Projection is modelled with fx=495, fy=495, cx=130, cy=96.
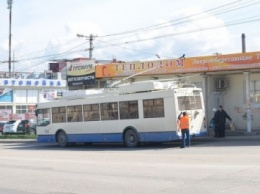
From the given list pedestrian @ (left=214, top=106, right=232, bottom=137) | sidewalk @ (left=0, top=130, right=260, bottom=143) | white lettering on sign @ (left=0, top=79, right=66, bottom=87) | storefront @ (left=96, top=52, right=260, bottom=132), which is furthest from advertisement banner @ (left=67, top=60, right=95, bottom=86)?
white lettering on sign @ (left=0, top=79, right=66, bottom=87)

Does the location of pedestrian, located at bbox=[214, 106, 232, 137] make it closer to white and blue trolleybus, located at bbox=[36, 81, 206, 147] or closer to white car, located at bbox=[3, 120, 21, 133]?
white and blue trolleybus, located at bbox=[36, 81, 206, 147]

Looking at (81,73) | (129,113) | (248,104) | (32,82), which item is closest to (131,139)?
(129,113)

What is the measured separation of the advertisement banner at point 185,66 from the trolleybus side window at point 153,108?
18.9ft

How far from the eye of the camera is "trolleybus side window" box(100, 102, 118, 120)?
77.7 feet

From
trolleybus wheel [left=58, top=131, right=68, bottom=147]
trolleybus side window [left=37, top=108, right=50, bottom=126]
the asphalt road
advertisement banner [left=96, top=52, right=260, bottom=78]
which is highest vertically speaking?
advertisement banner [left=96, top=52, right=260, bottom=78]

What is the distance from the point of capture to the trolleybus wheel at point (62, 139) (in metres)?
26.6

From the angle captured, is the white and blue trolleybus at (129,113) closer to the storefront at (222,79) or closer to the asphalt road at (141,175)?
the storefront at (222,79)

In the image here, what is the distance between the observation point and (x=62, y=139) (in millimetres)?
26812

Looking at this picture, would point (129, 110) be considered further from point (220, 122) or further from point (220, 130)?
point (220, 130)

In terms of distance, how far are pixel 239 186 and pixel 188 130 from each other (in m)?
11.3

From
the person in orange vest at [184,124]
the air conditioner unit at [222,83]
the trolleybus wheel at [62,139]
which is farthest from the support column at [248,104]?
the trolleybus wheel at [62,139]

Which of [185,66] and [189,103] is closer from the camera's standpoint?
[189,103]

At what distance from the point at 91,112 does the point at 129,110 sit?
8.86 feet

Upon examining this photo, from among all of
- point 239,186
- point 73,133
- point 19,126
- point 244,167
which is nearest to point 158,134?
point 73,133
